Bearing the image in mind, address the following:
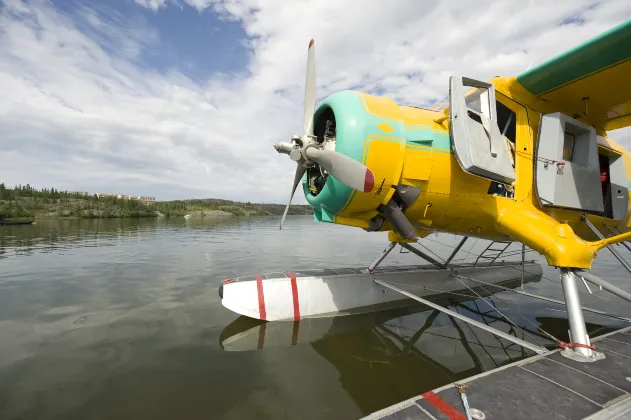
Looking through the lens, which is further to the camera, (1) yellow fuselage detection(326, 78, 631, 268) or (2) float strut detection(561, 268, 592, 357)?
(1) yellow fuselage detection(326, 78, 631, 268)

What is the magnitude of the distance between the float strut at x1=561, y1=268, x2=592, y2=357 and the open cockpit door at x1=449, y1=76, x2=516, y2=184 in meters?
1.50

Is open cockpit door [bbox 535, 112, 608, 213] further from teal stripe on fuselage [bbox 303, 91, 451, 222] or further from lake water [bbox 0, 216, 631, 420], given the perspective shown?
lake water [bbox 0, 216, 631, 420]

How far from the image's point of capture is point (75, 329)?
621cm

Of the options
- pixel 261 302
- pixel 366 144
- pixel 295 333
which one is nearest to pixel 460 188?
pixel 366 144

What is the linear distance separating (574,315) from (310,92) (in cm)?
484

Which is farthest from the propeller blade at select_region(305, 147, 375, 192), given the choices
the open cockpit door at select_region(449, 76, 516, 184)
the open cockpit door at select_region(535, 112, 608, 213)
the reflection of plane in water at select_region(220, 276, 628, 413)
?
the open cockpit door at select_region(535, 112, 608, 213)

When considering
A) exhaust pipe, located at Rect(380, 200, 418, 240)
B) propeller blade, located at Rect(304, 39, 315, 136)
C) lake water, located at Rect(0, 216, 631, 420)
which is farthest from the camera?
propeller blade, located at Rect(304, 39, 315, 136)

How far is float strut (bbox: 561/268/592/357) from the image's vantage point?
3.70 m

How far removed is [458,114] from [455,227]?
1929 millimetres

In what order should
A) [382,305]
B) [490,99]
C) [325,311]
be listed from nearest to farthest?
[490,99]
[325,311]
[382,305]

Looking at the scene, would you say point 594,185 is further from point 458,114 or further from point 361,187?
point 361,187

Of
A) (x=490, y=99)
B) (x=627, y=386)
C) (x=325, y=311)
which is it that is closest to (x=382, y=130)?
(x=490, y=99)

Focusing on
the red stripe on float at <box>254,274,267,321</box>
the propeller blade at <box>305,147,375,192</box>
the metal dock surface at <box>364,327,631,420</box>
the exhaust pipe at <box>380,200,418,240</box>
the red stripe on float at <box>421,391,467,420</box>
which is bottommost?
the red stripe on float at <box>254,274,267,321</box>

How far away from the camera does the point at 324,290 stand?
7262 millimetres
